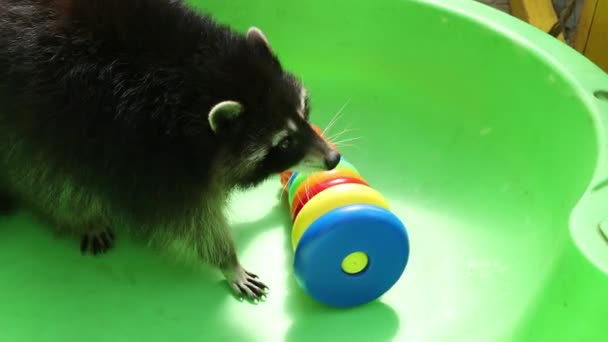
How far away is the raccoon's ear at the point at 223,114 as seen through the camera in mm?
1321

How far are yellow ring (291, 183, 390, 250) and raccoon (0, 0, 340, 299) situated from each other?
0.09 meters

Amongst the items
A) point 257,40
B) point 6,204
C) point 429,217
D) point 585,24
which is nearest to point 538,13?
point 585,24

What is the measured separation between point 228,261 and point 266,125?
0.47m

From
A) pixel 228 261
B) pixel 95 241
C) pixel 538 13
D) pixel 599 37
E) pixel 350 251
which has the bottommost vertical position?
pixel 95 241

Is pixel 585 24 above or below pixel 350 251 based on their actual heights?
above

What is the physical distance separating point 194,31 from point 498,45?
41.1 inches

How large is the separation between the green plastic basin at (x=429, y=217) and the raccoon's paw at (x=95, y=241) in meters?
0.03

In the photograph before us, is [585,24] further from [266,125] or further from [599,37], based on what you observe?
[266,125]

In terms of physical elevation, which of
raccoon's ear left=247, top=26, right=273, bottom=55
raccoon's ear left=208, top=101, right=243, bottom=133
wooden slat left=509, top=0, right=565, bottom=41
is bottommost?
wooden slat left=509, top=0, right=565, bottom=41

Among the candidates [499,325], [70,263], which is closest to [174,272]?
[70,263]

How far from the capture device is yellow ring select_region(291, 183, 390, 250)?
1555mm

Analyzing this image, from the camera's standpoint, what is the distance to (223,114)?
1.34m

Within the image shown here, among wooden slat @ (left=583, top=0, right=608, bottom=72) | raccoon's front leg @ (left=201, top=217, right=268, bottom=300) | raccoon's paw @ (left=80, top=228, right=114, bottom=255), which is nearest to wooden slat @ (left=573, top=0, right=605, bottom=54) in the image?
wooden slat @ (left=583, top=0, right=608, bottom=72)

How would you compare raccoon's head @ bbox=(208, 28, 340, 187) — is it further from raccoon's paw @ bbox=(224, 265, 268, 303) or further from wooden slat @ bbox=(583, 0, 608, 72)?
wooden slat @ bbox=(583, 0, 608, 72)
